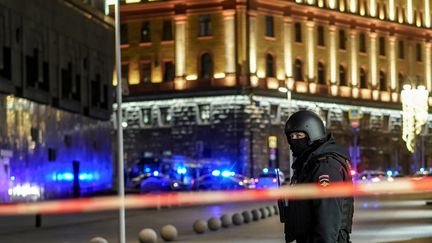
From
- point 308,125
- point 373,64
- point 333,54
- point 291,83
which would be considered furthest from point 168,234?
point 373,64

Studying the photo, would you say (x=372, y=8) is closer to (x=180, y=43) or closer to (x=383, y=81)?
(x=383, y=81)

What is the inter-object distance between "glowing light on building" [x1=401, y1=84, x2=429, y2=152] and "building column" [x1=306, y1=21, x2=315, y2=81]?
10.6 meters

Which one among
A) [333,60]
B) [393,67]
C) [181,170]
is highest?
[333,60]

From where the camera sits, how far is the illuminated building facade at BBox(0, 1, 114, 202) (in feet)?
139

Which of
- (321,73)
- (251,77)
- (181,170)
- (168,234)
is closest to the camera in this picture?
(168,234)

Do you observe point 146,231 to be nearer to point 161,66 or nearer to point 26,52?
point 26,52

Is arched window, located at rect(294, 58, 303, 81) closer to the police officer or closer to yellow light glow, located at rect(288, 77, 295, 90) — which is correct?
yellow light glow, located at rect(288, 77, 295, 90)

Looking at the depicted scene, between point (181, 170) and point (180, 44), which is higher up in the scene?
point (180, 44)

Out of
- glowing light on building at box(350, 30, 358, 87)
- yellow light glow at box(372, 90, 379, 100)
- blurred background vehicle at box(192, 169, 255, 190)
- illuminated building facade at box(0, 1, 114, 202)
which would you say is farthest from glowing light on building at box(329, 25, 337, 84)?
illuminated building facade at box(0, 1, 114, 202)

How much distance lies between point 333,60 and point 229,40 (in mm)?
14937

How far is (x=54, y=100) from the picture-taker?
4897 centimetres

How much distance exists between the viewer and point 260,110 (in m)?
85.4

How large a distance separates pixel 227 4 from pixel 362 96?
2139cm

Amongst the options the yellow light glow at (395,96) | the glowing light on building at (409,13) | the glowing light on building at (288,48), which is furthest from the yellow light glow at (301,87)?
the glowing light on building at (409,13)
